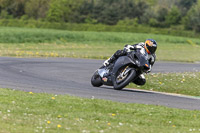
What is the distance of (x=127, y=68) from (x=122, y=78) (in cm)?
41

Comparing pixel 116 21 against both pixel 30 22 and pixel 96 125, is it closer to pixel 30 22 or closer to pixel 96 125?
pixel 30 22

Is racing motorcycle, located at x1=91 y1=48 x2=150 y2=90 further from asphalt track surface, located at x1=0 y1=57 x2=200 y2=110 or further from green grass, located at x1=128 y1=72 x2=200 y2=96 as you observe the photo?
green grass, located at x1=128 y1=72 x2=200 y2=96

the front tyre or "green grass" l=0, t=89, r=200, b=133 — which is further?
the front tyre

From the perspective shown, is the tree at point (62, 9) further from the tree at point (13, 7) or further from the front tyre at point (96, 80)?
the front tyre at point (96, 80)

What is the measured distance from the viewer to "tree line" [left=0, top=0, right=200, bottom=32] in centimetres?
9025

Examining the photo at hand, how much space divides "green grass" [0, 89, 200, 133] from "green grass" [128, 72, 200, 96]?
15.0 feet

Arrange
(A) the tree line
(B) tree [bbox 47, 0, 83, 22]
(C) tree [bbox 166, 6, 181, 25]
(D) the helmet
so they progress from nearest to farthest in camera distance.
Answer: (D) the helmet < (A) the tree line < (B) tree [bbox 47, 0, 83, 22] < (C) tree [bbox 166, 6, 181, 25]

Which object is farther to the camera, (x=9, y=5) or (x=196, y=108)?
(x=9, y=5)

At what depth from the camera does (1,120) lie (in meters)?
8.59

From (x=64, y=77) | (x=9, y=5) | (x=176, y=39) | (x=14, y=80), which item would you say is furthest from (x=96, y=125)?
(x=9, y=5)

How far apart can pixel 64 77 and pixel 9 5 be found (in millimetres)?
73688

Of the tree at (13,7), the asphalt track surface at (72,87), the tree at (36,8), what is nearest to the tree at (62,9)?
the tree at (36,8)

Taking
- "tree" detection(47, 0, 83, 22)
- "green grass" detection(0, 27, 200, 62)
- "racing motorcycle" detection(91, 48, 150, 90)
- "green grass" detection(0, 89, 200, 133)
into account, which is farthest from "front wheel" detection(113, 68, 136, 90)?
"tree" detection(47, 0, 83, 22)

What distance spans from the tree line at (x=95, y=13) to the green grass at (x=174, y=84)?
7100 centimetres
